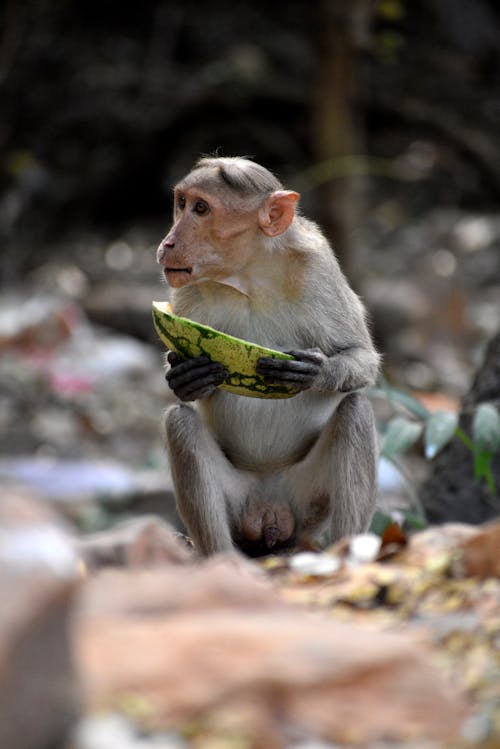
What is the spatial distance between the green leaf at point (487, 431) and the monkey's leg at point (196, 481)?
1087mm

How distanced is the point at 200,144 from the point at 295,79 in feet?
4.86

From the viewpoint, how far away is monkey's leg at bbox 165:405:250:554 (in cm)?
500

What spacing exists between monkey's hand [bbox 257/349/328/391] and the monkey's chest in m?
0.44

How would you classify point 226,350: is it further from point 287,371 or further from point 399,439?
point 399,439

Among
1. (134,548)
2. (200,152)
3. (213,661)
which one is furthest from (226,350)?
(200,152)

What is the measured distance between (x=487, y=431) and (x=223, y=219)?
138 cm

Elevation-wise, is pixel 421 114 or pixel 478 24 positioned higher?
pixel 478 24

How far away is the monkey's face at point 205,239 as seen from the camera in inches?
191

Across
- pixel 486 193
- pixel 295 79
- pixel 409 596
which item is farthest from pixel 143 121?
pixel 409 596

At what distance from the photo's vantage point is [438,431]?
511 centimetres

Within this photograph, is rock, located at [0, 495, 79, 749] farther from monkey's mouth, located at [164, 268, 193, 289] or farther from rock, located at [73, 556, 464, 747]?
monkey's mouth, located at [164, 268, 193, 289]

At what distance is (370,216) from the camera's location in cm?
1603

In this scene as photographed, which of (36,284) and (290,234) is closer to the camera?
(290,234)

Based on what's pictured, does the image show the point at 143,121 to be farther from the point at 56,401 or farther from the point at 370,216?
the point at 56,401
